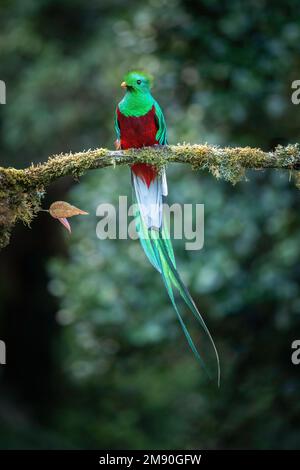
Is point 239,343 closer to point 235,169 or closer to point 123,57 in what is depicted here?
point 235,169

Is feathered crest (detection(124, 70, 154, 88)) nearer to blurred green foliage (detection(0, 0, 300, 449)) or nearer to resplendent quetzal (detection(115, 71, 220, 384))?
resplendent quetzal (detection(115, 71, 220, 384))

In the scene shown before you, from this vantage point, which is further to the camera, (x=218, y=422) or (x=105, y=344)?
(x=105, y=344)

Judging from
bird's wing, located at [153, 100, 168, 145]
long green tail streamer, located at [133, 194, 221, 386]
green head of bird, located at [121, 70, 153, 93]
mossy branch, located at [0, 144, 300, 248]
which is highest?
green head of bird, located at [121, 70, 153, 93]

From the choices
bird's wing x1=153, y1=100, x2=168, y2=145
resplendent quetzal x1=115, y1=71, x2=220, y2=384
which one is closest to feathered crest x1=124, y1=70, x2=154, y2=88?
resplendent quetzal x1=115, y1=71, x2=220, y2=384

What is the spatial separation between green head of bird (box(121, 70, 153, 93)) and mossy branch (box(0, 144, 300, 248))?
23.0 inches

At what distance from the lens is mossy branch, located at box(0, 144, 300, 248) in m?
2.61

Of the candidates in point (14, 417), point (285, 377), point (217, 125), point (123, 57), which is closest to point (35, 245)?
point (14, 417)

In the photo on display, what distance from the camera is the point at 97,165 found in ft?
8.77

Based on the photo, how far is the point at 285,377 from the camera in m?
4.30

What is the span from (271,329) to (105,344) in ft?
4.46

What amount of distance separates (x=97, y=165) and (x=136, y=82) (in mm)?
774

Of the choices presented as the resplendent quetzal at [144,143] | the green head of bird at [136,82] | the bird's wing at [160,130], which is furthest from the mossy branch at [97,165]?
the green head of bird at [136,82]

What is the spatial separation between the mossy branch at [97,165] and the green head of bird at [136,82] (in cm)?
58

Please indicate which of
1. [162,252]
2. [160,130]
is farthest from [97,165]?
[160,130]
